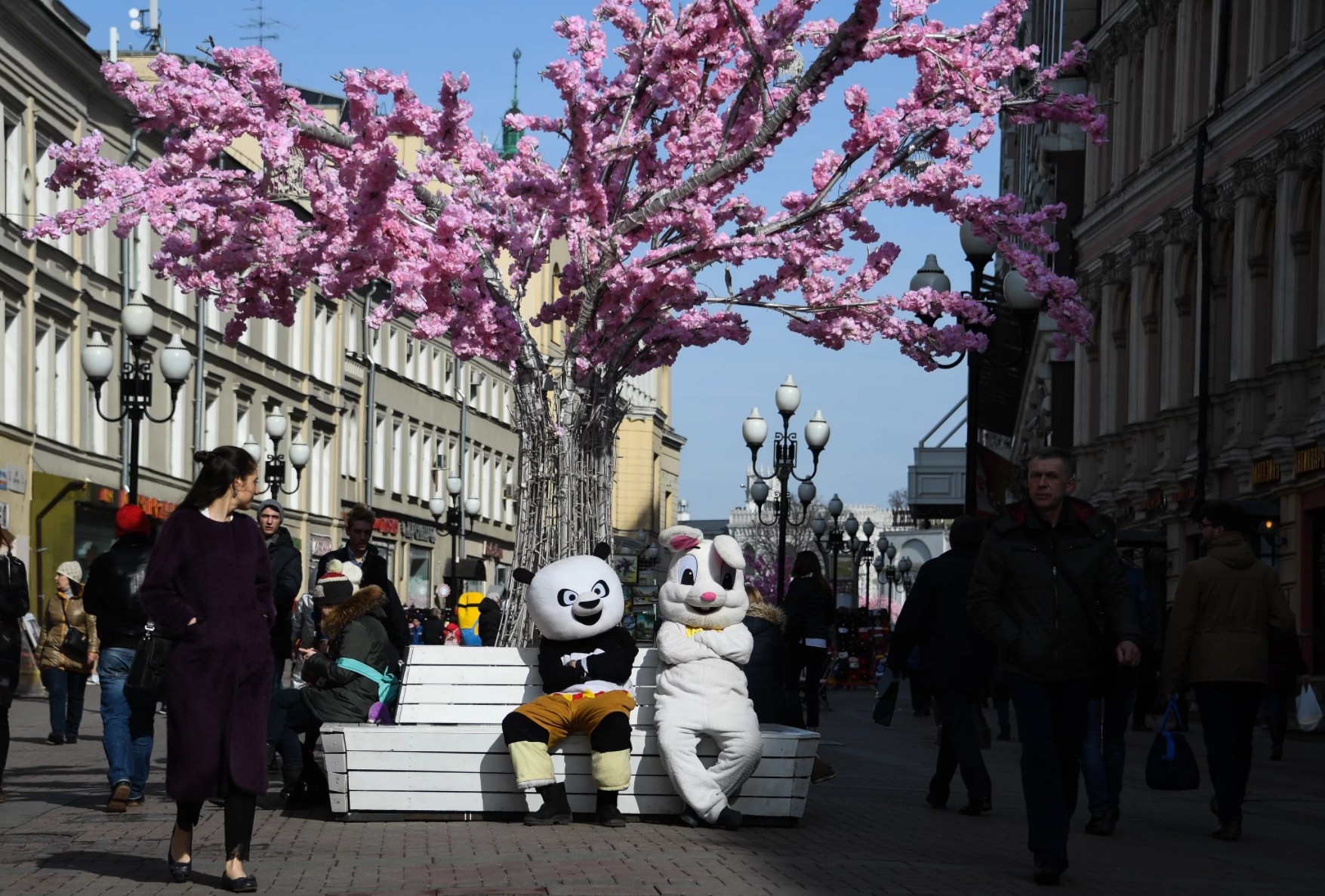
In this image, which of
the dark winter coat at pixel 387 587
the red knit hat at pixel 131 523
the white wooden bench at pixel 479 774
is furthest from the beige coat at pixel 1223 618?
the red knit hat at pixel 131 523

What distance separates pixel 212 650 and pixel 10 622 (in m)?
4.95

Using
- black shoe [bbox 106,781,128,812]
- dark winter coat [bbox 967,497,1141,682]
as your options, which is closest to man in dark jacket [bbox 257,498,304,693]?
black shoe [bbox 106,781,128,812]

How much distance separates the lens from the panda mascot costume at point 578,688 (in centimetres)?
1163

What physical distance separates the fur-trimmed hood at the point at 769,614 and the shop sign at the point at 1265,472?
1508 cm

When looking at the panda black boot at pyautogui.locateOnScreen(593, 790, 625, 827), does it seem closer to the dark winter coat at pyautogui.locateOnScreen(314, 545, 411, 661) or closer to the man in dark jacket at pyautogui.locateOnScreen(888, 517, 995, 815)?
the dark winter coat at pyautogui.locateOnScreen(314, 545, 411, 661)

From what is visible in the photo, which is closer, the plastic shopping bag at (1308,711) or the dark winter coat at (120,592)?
the dark winter coat at (120,592)

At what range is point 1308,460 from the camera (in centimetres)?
2675

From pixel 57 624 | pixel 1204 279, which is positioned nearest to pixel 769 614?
pixel 57 624

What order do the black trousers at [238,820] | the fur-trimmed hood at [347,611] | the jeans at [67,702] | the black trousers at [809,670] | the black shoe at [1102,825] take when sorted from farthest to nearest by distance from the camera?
1. the jeans at [67,702]
2. the black trousers at [809,670]
3. the fur-trimmed hood at [347,611]
4. the black shoe at [1102,825]
5. the black trousers at [238,820]

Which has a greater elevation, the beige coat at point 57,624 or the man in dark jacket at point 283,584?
the man in dark jacket at point 283,584

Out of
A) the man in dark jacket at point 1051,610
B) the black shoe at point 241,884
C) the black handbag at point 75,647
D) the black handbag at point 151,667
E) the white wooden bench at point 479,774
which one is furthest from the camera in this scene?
the black handbag at point 75,647

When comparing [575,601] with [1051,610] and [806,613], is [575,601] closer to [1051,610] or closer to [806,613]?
[1051,610]

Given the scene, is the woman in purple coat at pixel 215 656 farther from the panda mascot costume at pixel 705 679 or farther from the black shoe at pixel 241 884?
the panda mascot costume at pixel 705 679

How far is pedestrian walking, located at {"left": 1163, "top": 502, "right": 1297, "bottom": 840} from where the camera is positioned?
1202cm
